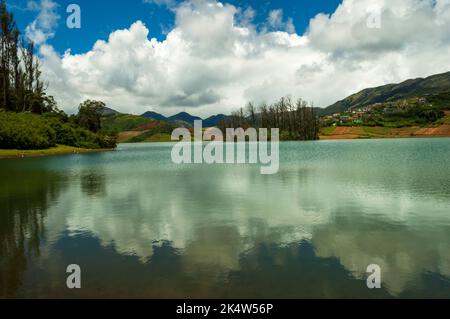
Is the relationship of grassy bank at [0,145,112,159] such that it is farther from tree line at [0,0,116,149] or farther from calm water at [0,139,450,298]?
calm water at [0,139,450,298]

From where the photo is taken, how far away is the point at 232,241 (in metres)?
15.2

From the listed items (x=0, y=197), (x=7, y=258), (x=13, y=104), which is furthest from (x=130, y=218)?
(x=13, y=104)

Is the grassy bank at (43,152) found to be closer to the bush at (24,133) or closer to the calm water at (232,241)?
the bush at (24,133)

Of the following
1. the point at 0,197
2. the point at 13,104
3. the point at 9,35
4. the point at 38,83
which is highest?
the point at 9,35

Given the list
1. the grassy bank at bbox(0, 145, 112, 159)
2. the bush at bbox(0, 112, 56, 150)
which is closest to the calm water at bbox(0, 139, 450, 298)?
the grassy bank at bbox(0, 145, 112, 159)

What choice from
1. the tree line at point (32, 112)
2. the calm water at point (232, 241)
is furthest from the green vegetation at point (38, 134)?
the calm water at point (232, 241)

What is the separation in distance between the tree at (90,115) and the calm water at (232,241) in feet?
400

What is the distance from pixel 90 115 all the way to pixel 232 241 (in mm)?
144311

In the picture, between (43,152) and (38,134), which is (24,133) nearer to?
(38,134)

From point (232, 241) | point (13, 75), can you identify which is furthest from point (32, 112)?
point (232, 241)

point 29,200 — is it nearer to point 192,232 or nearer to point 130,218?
point 130,218

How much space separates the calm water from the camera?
10.5m

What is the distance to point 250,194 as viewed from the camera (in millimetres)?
27406

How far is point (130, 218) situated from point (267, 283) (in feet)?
38.3
